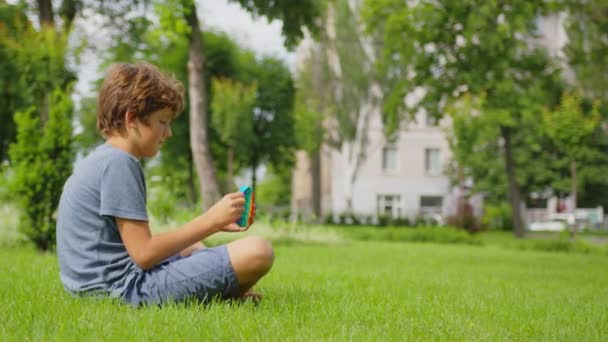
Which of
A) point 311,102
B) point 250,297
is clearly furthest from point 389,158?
point 250,297

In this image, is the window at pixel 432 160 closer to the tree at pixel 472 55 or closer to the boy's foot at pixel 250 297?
the tree at pixel 472 55

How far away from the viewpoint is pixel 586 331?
395 centimetres

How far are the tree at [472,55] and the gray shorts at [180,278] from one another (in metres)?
15.6

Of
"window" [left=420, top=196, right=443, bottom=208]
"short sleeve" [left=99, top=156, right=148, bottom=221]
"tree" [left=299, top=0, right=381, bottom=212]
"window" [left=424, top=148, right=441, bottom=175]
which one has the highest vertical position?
"tree" [left=299, top=0, right=381, bottom=212]

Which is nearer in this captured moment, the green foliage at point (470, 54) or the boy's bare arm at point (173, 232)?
the boy's bare arm at point (173, 232)

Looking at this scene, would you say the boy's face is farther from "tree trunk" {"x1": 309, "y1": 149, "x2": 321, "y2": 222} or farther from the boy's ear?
"tree trunk" {"x1": 309, "y1": 149, "x2": 321, "y2": 222}

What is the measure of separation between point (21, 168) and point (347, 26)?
2699 centimetres

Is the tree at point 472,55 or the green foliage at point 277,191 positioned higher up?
the tree at point 472,55

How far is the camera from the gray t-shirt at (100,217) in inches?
144

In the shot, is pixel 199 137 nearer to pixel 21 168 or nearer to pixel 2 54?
pixel 21 168

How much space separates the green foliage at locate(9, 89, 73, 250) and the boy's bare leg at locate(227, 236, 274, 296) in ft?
23.5

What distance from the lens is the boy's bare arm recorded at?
3668mm

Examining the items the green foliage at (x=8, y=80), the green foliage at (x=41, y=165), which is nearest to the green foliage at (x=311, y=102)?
the green foliage at (x=8, y=80)

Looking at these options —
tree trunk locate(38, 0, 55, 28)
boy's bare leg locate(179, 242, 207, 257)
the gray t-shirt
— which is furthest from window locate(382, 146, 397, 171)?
the gray t-shirt
